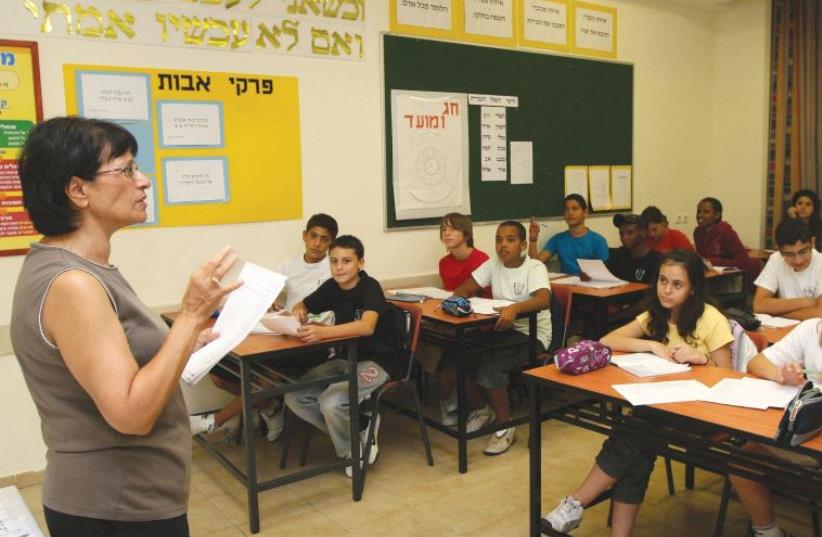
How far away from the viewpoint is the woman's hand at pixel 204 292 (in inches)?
45.3

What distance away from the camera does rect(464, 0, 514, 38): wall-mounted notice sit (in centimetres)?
457

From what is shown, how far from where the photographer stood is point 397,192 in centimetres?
436

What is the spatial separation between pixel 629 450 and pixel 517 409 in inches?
76.1

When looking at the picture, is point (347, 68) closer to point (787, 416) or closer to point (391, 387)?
point (391, 387)

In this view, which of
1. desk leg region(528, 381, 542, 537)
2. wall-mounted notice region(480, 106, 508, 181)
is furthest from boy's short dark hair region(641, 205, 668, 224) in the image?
desk leg region(528, 381, 542, 537)

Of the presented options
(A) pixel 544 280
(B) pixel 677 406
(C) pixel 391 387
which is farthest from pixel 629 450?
(A) pixel 544 280

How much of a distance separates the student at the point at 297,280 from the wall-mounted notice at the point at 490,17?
1711 millimetres

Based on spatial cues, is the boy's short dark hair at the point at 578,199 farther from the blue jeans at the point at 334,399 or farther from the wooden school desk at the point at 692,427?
the wooden school desk at the point at 692,427

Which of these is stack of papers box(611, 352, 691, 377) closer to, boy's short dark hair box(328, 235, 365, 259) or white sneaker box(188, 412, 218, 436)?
boy's short dark hair box(328, 235, 365, 259)

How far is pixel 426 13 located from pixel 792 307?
2.69 meters

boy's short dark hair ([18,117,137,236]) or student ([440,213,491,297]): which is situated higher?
boy's short dark hair ([18,117,137,236])

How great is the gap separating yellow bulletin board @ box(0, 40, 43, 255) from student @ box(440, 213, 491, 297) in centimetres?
223

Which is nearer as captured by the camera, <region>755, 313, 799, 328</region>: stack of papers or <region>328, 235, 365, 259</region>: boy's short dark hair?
<region>755, 313, 799, 328</region>: stack of papers

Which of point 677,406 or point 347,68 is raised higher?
point 347,68
